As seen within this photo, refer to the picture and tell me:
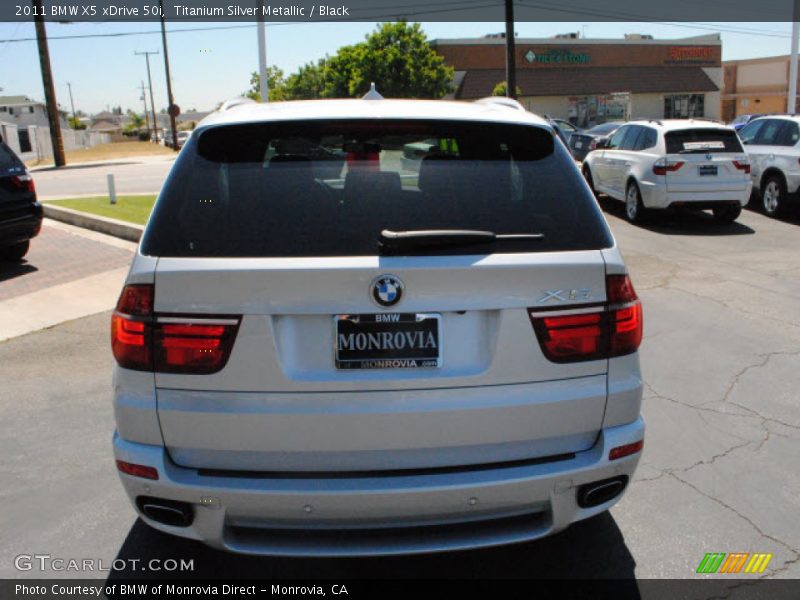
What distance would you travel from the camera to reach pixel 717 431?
4.42 m

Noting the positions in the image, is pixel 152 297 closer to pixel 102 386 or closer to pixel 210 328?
pixel 210 328

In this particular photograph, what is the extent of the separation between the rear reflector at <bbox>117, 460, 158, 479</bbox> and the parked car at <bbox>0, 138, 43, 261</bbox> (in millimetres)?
7577

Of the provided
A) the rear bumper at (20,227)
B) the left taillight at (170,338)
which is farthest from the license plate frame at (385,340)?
the rear bumper at (20,227)

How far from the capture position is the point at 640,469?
394 centimetres

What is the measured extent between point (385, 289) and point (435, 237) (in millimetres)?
252

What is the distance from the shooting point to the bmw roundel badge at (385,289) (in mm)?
2408

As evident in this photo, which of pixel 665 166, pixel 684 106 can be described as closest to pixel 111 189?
pixel 665 166

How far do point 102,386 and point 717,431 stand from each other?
14.0 feet

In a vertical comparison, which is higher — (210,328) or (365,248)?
(365,248)

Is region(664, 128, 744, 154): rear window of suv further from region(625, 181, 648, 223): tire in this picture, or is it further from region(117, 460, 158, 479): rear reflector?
region(117, 460, 158, 479): rear reflector

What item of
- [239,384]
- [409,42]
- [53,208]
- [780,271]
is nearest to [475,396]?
[239,384]

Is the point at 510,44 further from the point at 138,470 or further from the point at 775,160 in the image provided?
the point at 138,470

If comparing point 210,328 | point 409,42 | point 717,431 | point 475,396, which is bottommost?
point 717,431

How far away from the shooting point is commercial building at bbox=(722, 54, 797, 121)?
6350cm
